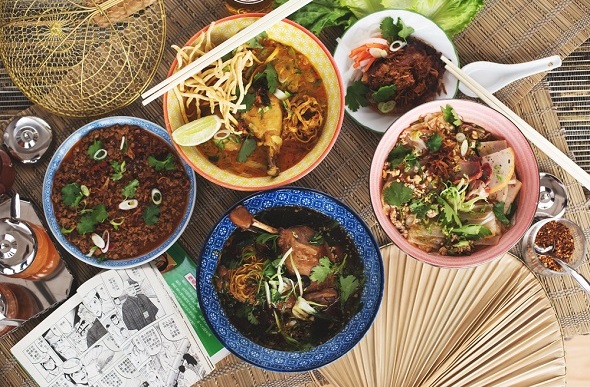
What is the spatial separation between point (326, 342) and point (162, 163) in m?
1.01

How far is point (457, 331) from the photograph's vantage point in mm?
2297

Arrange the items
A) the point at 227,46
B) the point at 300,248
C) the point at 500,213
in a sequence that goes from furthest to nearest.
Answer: the point at 300,248
the point at 500,213
the point at 227,46

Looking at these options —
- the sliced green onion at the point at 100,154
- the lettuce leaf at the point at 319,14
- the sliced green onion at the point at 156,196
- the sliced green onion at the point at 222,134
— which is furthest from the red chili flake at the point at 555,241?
the sliced green onion at the point at 100,154

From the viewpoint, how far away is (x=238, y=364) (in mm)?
2342

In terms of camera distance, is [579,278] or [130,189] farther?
[579,278]

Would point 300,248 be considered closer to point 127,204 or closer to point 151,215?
point 151,215

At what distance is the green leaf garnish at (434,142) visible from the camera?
2.04m

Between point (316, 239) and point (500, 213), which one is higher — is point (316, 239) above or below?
above

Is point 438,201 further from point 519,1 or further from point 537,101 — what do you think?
point 519,1

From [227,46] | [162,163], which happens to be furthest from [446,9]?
[162,163]

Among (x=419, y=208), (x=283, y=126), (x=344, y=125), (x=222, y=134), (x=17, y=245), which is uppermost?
(x=17, y=245)

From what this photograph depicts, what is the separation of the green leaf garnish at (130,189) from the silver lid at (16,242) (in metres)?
0.41

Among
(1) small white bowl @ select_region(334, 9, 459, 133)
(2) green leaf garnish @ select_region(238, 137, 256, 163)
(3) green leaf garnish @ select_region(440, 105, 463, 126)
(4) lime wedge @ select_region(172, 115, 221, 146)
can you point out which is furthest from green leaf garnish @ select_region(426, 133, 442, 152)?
(4) lime wedge @ select_region(172, 115, 221, 146)

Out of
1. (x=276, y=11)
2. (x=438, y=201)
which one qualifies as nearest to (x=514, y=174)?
(x=438, y=201)
